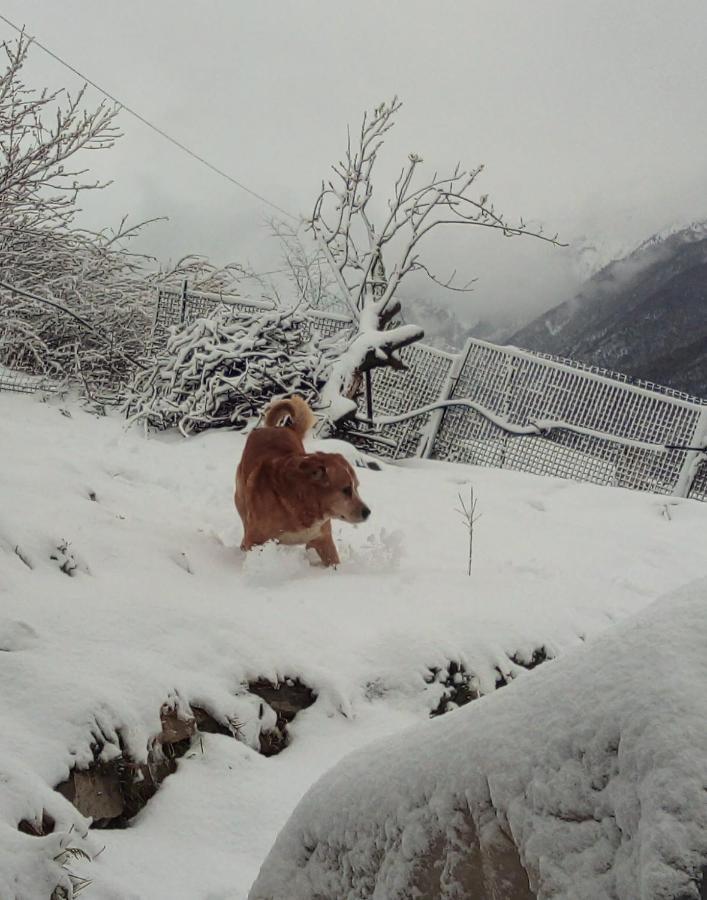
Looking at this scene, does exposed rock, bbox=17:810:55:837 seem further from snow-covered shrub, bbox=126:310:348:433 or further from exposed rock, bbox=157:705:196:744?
snow-covered shrub, bbox=126:310:348:433

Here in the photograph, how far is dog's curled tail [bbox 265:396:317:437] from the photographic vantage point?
5188 mm

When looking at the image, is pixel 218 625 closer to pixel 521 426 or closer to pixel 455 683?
pixel 455 683

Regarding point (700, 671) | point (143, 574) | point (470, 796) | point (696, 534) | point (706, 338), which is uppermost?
point (706, 338)

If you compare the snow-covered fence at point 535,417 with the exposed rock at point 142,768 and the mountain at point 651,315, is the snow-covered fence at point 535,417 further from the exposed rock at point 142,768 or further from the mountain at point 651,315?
the exposed rock at point 142,768

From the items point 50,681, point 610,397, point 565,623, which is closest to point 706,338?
point 610,397

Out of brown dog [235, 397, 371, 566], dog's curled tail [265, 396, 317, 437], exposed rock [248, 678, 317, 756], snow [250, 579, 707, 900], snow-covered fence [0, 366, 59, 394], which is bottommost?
snow-covered fence [0, 366, 59, 394]

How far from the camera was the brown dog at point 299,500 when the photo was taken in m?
4.33

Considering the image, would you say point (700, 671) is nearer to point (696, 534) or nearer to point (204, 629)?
point (204, 629)

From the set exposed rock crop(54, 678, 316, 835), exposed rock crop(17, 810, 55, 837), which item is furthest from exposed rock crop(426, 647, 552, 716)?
exposed rock crop(17, 810, 55, 837)

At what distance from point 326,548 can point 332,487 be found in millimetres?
411

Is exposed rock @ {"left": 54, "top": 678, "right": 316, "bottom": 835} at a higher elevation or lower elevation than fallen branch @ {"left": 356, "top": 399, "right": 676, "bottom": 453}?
lower

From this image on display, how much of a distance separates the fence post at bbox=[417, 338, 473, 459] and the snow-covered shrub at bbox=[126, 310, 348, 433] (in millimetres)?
1621

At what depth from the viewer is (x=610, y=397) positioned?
10070 mm

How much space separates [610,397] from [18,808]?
941 centimetres
